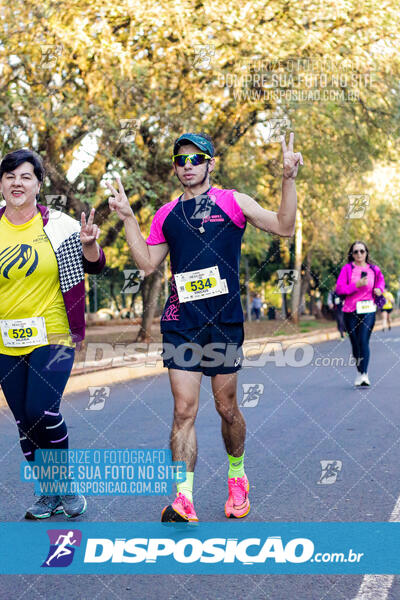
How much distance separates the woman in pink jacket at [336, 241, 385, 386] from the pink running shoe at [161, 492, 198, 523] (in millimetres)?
6683

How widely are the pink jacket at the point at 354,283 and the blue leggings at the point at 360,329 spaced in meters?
0.13

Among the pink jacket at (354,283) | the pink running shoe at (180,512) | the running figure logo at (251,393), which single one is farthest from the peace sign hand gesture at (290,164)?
the pink jacket at (354,283)

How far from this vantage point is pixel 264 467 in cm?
609

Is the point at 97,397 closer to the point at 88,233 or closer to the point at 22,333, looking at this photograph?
the point at 22,333

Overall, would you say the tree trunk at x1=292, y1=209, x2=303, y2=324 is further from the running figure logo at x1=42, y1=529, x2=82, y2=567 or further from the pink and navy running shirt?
the running figure logo at x1=42, y1=529, x2=82, y2=567

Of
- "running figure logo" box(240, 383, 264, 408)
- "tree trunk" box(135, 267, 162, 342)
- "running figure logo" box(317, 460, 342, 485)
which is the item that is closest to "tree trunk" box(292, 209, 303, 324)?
"tree trunk" box(135, 267, 162, 342)

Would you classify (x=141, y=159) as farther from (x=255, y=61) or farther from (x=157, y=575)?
(x=157, y=575)

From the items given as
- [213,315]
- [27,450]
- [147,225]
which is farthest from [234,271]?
[147,225]

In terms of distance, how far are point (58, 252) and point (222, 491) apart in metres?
1.89

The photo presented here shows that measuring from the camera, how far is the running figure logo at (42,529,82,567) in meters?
3.94

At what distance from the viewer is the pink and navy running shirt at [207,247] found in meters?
4.50

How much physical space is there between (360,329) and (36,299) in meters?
6.94

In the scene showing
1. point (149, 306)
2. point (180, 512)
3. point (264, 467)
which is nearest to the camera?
point (180, 512)

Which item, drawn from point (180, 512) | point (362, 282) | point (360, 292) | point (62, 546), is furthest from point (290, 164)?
point (360, 292)
